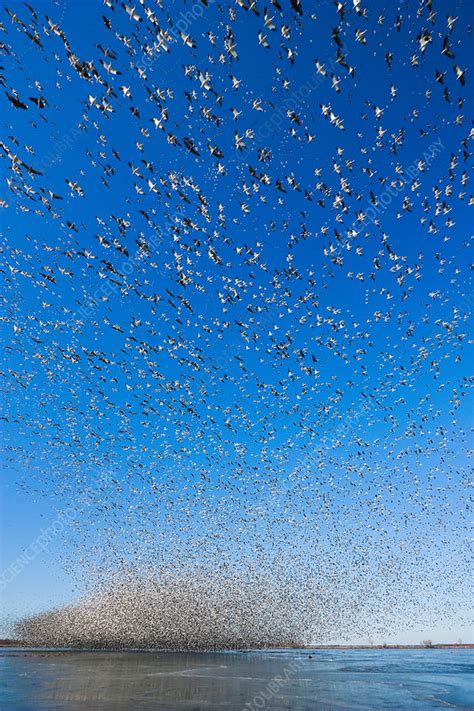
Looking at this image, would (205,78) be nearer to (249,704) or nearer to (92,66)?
(92,66)

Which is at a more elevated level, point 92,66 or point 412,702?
point 92,66

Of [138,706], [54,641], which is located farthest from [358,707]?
[54,641]

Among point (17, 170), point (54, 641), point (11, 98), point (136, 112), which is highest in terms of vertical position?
point (136, 112)

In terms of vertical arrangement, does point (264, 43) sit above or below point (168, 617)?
above

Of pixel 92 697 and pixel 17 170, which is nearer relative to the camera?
pixel 17 170

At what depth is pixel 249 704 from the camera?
63.9 ft

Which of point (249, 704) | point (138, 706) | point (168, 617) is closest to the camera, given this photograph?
point (138, 706)

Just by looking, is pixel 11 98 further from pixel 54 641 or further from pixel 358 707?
pixel 54 641

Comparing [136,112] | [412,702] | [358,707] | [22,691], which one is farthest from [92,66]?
[412,702]

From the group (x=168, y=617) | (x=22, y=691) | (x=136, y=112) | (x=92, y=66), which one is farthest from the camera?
(x=168, y=617)

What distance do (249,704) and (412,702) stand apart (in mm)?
9605

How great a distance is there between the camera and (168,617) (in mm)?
163375

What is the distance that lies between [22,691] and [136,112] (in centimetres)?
2797

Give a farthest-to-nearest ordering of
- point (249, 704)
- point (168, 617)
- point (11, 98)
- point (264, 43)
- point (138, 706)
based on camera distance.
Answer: point (168, 617), point (249, 704), point (138, 706), point (264, 43), point (11, 98)
